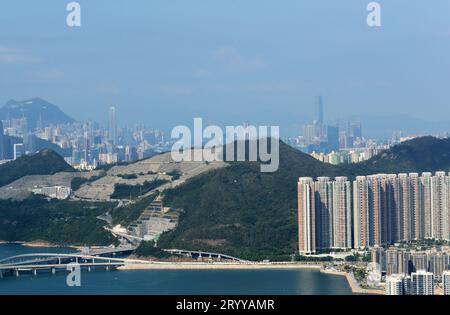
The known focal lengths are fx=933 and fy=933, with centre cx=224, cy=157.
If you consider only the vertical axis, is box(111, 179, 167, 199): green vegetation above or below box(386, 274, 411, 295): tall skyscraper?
above

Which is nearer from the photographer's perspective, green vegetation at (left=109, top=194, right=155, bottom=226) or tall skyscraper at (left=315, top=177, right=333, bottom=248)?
tall skyscraper at (left=315, top=177, right=333, bottom=248)

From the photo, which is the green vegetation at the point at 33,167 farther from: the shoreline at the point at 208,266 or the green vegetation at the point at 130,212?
the shoreline at the point at 208,266

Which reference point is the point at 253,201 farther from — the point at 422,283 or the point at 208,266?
the point at 422,283

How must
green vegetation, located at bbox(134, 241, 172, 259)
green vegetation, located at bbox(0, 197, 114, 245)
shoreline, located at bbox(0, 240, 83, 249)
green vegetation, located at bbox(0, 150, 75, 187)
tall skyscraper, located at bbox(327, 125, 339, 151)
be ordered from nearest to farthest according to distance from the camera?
green vegetation, located at bbox(134, 241, 172, 259) → shoreline, located at bbox(0, 240, 83, 249) → green vegetation, located at bbox(0, 197, 114, 245) → green vegetation, located at bbox(0, 150, 75, 187) → tall skyscraper, located at bbox(327, 125, 339, 151)

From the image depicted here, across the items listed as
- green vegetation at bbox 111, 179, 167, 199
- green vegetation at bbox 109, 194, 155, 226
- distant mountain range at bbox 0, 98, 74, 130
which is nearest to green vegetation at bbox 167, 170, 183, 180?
green vegetation at bbox 111, 179, 167, 199

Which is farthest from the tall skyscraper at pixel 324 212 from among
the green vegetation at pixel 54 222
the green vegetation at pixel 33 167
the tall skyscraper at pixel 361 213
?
the green vegetation at pixel 33 167

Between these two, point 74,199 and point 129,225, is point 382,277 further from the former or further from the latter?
point 74,199

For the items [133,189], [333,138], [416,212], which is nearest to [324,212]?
[416,212]

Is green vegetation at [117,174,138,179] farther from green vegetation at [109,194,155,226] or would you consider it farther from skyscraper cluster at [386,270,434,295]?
skyscraper cluster at [386,270,434,295]
